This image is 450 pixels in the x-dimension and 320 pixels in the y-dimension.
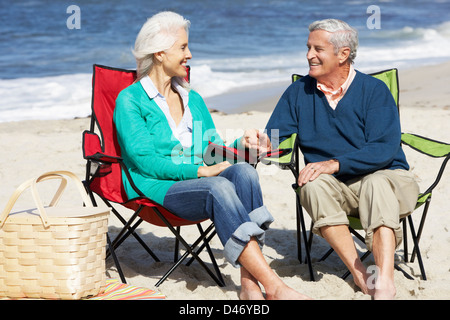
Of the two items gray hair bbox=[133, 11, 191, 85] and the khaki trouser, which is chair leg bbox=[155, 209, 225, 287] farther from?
gray hair bbox=[133, 11, 191, 85]

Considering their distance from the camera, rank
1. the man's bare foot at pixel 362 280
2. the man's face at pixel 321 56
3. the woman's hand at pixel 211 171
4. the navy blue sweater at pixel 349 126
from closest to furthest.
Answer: the man's bare foot at pixel 362 280 < the woman's hand at pixel 211 171 < the navy blue sweater at pixel 349 126 < the man's face at pixel 321 56

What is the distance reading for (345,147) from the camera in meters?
3.11

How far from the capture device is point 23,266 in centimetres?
245

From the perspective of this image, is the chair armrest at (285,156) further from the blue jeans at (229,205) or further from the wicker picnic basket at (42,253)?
the wicker picnic basket at (42,253)

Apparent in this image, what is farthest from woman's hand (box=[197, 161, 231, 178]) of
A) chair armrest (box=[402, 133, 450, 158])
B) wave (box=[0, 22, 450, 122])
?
wave (box=[0, 22, 450, 122])

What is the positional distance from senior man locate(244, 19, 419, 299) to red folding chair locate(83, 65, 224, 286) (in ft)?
1.77

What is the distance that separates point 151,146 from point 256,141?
1.62 feet

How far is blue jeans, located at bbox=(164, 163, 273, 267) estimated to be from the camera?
260 cm

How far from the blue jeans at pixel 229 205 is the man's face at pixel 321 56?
67cm

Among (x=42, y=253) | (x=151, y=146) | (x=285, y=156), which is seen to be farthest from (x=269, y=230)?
(x=42, y=253)

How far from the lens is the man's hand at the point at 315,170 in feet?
9.53

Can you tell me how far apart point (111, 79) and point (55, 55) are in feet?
33.0

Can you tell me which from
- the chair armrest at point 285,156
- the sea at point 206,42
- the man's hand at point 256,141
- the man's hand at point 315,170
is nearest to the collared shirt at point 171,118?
the man's hand at point 256,141

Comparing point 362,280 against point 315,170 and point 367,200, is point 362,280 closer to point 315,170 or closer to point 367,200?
point 367,200
